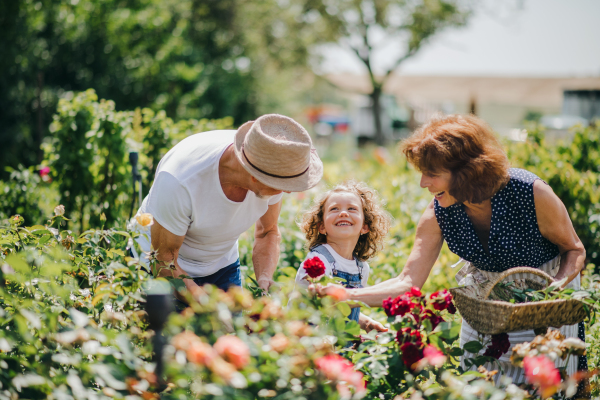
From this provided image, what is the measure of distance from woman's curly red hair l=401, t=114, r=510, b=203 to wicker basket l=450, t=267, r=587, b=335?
16.7 inches

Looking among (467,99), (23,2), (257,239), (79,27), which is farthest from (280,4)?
(257,239)

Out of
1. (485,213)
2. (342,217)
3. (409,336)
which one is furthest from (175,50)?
(409,336)

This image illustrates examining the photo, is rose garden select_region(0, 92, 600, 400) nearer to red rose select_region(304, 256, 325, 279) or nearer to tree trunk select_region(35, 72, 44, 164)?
red rose select_region(304, 256, 325, 279)

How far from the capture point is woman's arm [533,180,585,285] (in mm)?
2039

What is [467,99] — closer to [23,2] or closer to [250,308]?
[23,2]

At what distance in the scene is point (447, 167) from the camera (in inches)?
80.8

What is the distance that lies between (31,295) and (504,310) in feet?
5.58

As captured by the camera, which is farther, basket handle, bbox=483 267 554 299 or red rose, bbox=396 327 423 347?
basket handle, bbox=483 267 554 299

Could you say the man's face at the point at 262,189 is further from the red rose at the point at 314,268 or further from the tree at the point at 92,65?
the tree at the point at 92,65

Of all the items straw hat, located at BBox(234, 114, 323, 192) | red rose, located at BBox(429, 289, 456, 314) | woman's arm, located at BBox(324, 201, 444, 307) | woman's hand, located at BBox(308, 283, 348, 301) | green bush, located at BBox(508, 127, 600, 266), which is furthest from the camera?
green bush, located at BBox(508, 127, 600, 266)

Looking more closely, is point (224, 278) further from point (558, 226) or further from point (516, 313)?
point (558, 226)

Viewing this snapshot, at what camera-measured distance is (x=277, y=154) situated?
1.90 m

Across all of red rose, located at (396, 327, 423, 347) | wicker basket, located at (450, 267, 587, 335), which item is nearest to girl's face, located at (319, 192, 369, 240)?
wicker basket, located at (450, 267, 587, 335)

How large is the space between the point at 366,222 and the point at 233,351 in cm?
177
